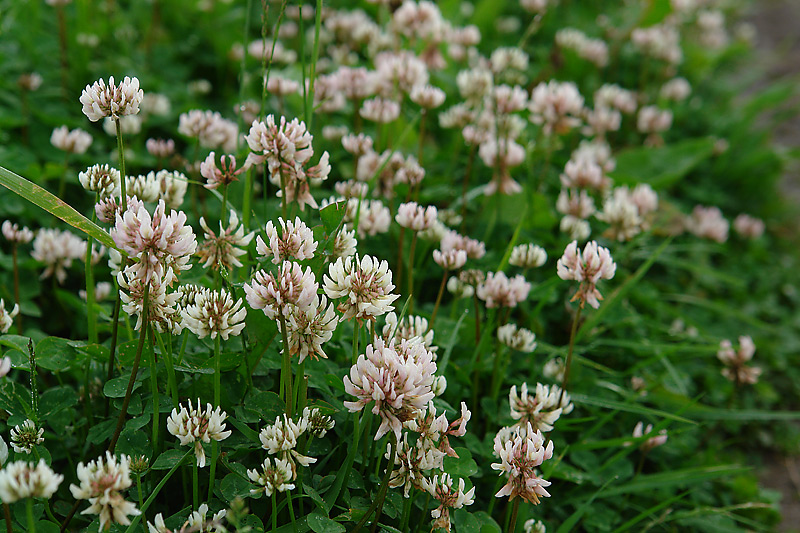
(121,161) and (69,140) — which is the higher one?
(121,161)

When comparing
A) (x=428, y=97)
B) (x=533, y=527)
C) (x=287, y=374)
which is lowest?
(x=533, y=527)

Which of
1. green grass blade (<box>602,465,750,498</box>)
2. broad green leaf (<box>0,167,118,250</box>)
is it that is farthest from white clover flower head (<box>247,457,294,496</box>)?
green grass blade (<box>602,465,750,498</box>)

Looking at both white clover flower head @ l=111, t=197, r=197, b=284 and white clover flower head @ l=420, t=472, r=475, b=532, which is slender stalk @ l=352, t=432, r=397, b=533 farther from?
white clover flower head @ l=111, t=197, r=197, b=284

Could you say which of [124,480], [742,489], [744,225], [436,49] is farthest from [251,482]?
[744,225]

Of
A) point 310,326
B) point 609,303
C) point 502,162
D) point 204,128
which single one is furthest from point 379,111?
point 310,326

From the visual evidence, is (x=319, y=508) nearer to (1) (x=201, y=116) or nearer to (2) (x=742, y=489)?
(1) (x=201, y=116)

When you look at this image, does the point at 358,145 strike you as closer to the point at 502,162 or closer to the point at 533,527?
the point at 502,162

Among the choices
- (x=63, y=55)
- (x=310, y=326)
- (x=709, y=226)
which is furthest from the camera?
(x=709, y=226)
